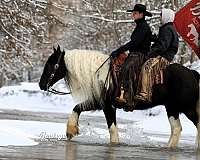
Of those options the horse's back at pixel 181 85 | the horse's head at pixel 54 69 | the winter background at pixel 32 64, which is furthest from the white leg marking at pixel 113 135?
the horse's head at pixel 54 69

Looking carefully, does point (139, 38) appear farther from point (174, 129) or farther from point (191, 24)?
point (174, 129)

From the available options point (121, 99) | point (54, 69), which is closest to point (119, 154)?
point (121, 99)

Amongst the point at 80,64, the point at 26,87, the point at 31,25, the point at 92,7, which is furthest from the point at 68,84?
the point at 26,87

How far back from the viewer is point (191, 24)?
42.1 feet

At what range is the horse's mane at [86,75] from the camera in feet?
42.3

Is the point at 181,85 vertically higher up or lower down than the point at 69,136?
higher up

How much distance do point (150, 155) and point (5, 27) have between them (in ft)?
60.9

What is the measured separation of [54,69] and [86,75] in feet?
2.99

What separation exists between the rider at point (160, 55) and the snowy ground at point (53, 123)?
164 centimetres

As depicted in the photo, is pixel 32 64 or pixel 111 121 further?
pixel 32 64

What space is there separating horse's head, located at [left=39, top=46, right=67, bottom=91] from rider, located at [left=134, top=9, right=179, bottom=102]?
174cm

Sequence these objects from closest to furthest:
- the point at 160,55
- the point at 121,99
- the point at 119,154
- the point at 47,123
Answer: the point at 119,154, the point at 121,99, the point at 160,55, the point at 47,123

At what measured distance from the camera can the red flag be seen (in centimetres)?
1271

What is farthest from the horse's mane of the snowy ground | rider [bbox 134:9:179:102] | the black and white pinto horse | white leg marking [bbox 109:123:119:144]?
the snowy ground
